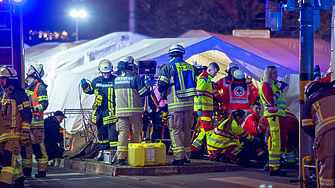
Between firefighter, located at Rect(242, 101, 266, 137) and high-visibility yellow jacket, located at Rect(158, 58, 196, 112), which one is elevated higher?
high-visibility yellow jacket, located at Rect(158, 58, 196, 112)

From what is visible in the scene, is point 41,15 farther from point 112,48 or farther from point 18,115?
point 18,115

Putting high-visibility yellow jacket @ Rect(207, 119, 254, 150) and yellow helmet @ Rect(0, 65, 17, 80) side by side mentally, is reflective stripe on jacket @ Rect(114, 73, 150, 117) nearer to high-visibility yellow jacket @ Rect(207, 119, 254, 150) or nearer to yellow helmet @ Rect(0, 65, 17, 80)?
high-visibility yellow jacket @ Rect(207, 119, 254, 150)

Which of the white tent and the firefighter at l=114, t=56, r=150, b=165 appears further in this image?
the white tent

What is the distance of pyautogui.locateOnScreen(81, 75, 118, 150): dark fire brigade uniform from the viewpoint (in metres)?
10.9

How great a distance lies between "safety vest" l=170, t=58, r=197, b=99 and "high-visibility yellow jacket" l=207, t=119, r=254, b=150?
1.39m

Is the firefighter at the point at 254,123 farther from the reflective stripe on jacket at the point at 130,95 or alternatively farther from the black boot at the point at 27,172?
the black boot at the point at 27,172

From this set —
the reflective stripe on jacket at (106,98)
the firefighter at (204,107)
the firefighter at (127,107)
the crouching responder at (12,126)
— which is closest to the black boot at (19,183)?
the crouching responder at (12,126)

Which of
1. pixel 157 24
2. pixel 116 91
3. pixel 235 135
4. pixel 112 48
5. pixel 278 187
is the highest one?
pixel 157 24

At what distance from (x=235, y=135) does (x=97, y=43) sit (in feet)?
38.6

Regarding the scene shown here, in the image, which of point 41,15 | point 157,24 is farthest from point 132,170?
point 41,15

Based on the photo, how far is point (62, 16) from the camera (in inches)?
1951

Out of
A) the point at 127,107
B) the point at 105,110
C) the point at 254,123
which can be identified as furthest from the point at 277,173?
the point at 105,110

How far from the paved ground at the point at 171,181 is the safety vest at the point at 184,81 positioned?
1.64m

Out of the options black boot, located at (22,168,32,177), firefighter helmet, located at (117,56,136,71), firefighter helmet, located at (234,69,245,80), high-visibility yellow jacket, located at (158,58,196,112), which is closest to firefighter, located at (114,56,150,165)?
firefighter helmet, located at (117,56,136,71)
